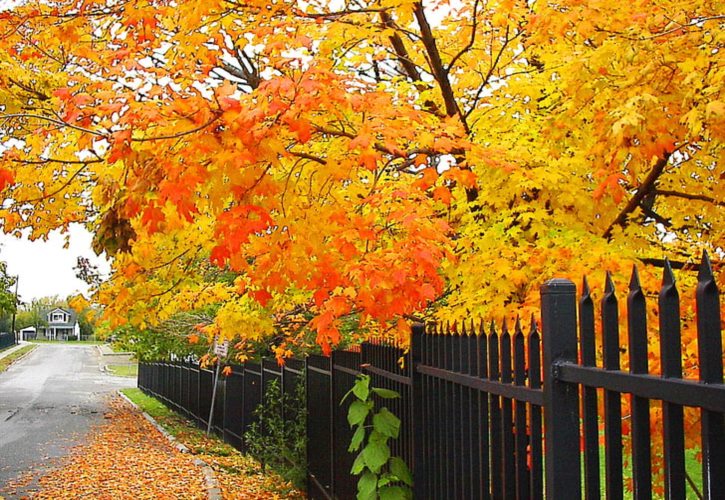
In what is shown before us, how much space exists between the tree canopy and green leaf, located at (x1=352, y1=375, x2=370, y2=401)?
0.39 m

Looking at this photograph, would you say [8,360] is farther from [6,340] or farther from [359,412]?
[359,412]

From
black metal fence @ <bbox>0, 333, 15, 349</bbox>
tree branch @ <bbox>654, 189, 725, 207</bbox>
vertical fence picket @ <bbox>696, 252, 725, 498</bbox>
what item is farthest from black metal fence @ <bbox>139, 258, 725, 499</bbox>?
black metal fence @ <bbox>0, 333, 15, 349</bbox>

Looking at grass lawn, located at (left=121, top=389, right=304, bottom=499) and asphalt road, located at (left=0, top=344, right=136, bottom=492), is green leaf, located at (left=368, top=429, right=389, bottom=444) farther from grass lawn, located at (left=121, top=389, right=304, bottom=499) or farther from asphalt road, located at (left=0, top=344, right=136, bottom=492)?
asphalt road, located at (left=0, top=344, right=136, bottom=492)

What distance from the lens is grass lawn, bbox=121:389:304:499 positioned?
34.9 ft

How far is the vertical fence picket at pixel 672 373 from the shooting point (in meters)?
2.03

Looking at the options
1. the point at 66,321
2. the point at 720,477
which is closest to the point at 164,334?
the point at 720,477

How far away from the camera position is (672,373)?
206 cm

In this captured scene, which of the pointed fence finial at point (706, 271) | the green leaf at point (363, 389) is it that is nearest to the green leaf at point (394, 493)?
the green leaf at point (363, 389)

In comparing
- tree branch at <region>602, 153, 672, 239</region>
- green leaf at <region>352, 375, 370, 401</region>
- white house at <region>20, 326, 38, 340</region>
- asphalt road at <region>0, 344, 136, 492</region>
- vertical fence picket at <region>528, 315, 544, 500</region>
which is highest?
tree branch at <region>602, 153, 672, 239</region>

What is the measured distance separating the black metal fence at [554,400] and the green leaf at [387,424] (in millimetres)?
67

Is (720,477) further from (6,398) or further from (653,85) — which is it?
(6,398)

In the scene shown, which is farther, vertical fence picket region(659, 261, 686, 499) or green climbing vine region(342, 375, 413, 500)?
green climbing vine region(342, 375, 413, 500)

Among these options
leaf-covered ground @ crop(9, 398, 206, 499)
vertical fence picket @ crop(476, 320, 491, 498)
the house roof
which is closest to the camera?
vertical fence picket @ crop(476, 320, 491, 498)

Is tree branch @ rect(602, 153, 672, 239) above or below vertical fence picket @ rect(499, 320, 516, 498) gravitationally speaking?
above
